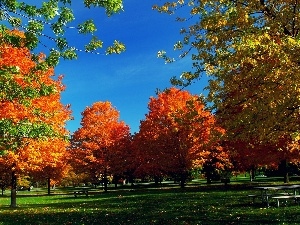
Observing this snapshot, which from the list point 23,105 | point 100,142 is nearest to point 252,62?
point 23,105

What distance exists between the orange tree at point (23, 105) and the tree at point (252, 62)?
5228 mm

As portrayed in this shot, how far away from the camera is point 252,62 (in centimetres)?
1138

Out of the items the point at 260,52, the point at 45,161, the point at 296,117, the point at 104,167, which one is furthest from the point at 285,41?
the point at 104,167

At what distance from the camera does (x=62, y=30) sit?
1055 centimetres

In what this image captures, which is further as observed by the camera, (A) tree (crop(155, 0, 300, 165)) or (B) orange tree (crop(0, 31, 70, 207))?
(B) orange tree (crop(0, 31, 70, 207))

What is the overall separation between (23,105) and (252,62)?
1322 cm

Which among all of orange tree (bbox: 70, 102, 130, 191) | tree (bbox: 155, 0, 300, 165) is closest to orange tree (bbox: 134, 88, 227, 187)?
orange tree (bbox: 70, 102, 130, 191)

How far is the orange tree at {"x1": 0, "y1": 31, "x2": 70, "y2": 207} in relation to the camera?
13414 mm

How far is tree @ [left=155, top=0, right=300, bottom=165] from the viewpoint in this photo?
1030 centimetres

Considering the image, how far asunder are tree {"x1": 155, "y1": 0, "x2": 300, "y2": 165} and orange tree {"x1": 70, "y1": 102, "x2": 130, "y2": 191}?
116 feet

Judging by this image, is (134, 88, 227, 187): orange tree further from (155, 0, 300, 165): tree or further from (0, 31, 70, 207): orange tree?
(155, 0, 300, 165): tree

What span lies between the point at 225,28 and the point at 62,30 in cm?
551

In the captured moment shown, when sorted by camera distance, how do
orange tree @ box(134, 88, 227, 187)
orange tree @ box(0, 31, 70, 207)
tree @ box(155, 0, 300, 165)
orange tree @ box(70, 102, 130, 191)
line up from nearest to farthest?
tree @ box(155, 0, 300, 165), orange tree @ box(0, 31, 70, 207), orange tree @ box(134, 88, 227, 187), orange tree @ box(70, 102, 130, 191)

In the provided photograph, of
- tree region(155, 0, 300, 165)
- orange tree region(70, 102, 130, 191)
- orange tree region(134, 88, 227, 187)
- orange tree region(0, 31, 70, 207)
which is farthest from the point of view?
orange tree region(70, 102, 130, 191)
